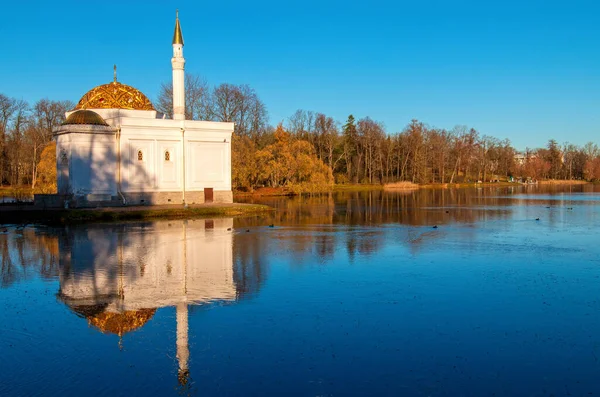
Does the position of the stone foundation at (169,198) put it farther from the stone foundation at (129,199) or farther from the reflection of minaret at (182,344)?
the reflection of minaret at (182,344)

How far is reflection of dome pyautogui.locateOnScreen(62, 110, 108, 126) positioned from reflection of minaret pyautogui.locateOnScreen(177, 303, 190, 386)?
2818cm

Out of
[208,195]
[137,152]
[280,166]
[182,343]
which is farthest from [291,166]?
[182,343]

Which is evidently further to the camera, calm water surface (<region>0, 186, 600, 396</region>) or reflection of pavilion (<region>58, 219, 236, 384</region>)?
reflection of pavilion (<region>58, 219, 236, 384</region>)

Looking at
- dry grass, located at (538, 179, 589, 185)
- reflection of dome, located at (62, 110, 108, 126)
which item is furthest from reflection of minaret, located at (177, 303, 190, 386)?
dry grass, located at (538, 179, 589, 185)

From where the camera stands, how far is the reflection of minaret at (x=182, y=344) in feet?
25.1

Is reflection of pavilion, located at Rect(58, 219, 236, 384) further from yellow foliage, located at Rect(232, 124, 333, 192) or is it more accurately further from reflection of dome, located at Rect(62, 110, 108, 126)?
yellow foliage, located at Rect(232, 124, 333, 192)

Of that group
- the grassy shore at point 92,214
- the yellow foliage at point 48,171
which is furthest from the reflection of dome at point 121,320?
the yellow foliage at point 48,171

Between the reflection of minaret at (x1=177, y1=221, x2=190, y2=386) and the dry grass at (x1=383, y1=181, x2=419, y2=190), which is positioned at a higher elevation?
the dry grass at (x1=383, y1=181, x2=419, y2=190)

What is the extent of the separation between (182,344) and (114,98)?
34391 millimetres

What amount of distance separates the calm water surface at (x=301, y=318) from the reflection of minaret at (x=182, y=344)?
38 millimetres

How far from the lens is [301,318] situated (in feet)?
34.0

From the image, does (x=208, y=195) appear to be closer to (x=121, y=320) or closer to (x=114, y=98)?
(x=114, y=98)

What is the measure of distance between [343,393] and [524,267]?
34.5ft

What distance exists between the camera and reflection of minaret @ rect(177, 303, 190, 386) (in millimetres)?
7643
